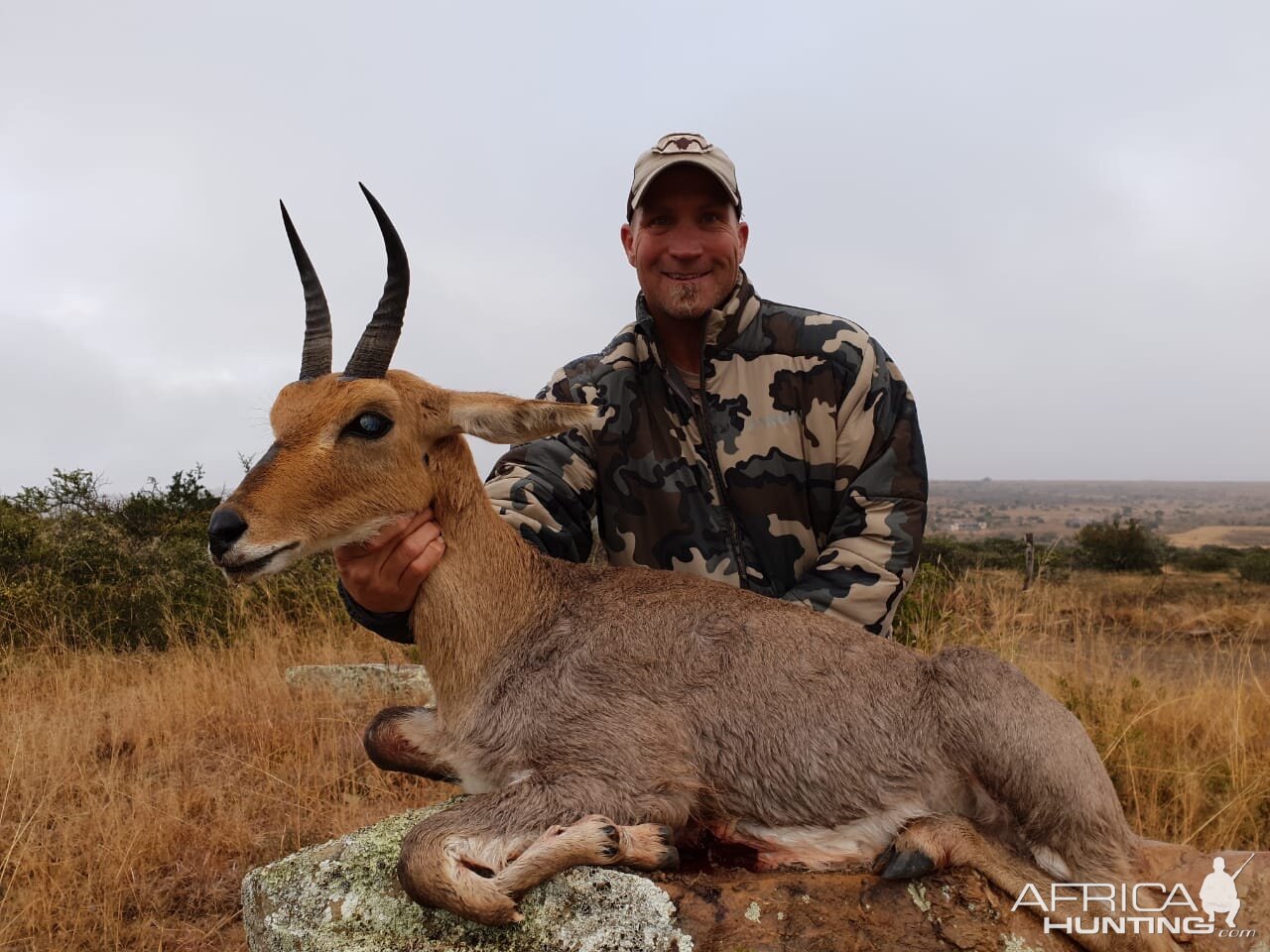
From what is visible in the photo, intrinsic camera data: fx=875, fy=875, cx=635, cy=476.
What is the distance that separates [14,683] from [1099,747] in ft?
37.2

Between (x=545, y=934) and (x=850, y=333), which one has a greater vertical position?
(x=850, y=333)

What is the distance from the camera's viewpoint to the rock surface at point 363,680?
933cm

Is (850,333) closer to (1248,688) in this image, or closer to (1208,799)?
(1208,799)

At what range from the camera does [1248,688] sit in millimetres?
9914

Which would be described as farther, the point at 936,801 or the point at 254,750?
the point at 254,750

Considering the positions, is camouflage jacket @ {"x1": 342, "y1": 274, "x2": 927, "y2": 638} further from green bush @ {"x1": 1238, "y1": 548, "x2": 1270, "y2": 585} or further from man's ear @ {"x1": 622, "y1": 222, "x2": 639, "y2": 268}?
green bush @ {"x1": 1238, "y1": 548, "x2": 1270, "y2": 585}

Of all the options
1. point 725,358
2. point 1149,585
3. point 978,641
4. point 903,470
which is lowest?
point 1149,585

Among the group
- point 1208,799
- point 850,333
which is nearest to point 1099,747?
point 1208,799

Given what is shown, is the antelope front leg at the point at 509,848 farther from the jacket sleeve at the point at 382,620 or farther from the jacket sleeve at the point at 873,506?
the jacket sleeve at the point at 873,506

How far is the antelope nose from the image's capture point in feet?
11.5

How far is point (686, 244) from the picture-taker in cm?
657

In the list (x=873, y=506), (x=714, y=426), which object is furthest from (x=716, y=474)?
(x=873, y=506)

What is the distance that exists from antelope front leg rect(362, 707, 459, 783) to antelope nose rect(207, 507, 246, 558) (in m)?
1.39

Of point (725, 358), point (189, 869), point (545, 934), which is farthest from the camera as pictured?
point (725, 358)
